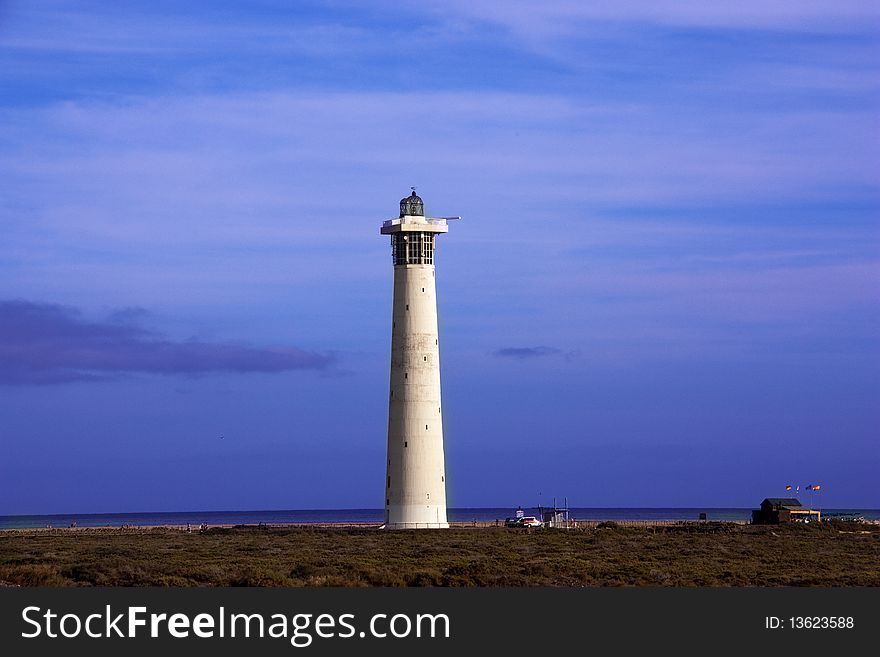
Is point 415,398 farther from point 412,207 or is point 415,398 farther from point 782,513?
point 782,513

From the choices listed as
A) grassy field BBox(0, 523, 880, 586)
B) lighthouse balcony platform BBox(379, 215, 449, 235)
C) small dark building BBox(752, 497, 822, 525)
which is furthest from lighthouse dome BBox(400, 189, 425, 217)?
small dark building BBox(752, 497, 822, 525)

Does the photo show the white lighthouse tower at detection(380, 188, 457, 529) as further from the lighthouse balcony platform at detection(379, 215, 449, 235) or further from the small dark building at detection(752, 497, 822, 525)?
the small dark building at detection(752, 497, 822, 525)

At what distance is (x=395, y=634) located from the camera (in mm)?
25938

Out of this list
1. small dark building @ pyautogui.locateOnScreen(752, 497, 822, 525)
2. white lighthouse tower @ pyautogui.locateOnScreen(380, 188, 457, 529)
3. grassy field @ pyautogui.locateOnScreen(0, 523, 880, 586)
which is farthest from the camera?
small dark building @ pyautogui.locateOnScreen(752, 497, 822, 525)

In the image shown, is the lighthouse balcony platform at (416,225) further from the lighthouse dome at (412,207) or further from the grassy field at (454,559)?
the grassy field at (454,559)

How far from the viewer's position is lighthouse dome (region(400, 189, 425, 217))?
64.3m

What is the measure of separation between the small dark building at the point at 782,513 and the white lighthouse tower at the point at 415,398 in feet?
76.4

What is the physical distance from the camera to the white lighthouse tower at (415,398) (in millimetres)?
61969

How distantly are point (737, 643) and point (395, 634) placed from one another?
252 inches

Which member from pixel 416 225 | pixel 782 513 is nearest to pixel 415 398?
pixel 416 225

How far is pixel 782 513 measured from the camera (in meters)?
77.3

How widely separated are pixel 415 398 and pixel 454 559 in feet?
55.9

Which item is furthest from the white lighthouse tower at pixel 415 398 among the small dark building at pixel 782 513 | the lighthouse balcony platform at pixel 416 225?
the small dark building at pixel 782 513

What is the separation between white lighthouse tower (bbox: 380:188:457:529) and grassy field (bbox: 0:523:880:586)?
5.42 feet
